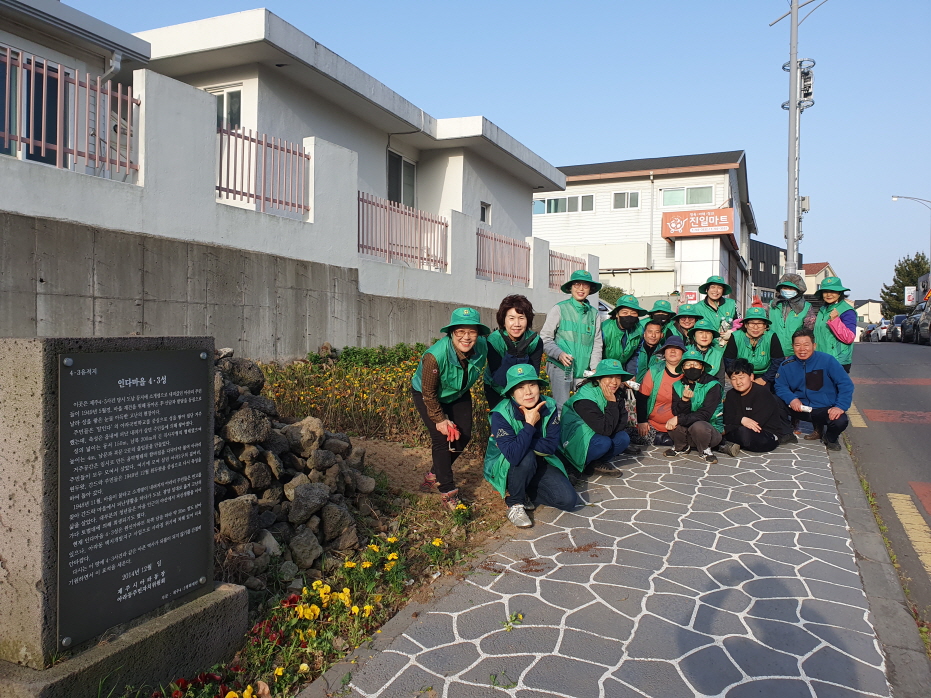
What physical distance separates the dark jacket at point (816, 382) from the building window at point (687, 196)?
26.9 meters

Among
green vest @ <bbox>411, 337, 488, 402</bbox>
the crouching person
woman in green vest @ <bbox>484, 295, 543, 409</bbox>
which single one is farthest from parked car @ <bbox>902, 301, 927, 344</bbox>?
green vest @ <bbox>411, 337, 488, 402</bbox>

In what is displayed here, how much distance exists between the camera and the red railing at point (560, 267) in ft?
57.8

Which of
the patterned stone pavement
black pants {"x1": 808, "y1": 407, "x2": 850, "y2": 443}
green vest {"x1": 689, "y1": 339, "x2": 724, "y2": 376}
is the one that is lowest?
the patterned stone pavement

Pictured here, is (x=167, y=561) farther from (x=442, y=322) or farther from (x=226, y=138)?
(x=442, y=322)

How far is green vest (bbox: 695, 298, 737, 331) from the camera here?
8.03 meters

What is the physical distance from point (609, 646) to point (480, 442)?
3.73 m

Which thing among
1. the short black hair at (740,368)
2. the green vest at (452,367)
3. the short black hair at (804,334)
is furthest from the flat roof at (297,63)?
the short black hair at (804,334)

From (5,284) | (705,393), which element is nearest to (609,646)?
(705,393)

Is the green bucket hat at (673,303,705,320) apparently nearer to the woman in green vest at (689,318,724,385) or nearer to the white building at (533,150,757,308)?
the woman in green vest at (689,318,724,385)

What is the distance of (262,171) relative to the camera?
898 cm

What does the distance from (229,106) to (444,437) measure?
8.27 m

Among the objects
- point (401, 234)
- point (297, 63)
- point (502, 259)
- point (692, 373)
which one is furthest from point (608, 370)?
point (502, 259)

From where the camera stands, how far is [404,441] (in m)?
6.88

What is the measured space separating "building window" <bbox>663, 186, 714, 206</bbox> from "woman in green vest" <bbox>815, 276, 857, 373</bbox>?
26.1m
